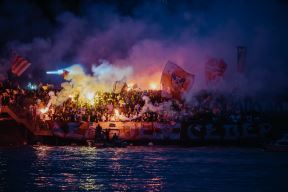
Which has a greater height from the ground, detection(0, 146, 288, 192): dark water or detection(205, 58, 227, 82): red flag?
detection(205, 58, 227, 82): red flag

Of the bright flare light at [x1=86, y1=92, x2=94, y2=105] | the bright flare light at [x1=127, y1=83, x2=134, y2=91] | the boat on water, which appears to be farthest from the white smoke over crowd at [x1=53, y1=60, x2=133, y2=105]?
the boat on water

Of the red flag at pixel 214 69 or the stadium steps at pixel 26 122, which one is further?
the red flag at pixel 214 69

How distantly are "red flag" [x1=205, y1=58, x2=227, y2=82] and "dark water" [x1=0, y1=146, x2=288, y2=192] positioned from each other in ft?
35.1

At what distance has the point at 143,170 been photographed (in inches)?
1406

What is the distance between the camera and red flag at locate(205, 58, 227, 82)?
58094 mm

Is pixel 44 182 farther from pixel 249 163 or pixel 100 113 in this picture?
pixel 100 113

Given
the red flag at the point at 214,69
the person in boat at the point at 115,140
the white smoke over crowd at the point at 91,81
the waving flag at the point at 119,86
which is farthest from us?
the waving flag at the point at 119,86

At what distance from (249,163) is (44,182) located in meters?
14.7

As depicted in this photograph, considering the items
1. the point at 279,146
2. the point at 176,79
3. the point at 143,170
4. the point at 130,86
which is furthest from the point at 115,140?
the point at 143,170

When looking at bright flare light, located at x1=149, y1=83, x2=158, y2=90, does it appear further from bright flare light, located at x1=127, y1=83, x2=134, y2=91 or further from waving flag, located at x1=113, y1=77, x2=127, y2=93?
waving flag, located at x1=113, y1=77, x2=127, y2=93

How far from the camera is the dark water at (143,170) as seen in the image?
29.8 m

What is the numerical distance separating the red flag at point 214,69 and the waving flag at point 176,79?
169cm

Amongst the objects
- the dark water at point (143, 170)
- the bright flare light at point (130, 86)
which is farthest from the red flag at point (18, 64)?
the dark water at point (143, 170)

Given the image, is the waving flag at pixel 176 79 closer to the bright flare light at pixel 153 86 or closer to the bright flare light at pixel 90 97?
the bright flare light at pixel 153 86
